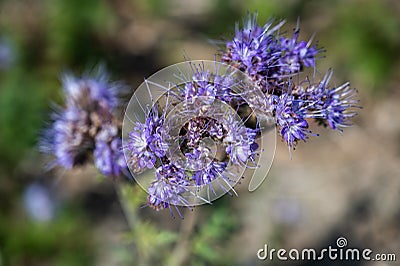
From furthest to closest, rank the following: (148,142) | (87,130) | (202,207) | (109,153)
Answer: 1. (202,207)
2. (87,130)
3. (109,153)
4. (148,142)

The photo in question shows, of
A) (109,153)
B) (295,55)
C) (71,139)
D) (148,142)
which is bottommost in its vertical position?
(148,142)

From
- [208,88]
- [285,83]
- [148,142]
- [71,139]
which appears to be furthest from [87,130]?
[285,83]

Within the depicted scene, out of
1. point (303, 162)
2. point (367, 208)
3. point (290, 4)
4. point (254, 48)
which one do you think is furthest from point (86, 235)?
A: point (290, 4)

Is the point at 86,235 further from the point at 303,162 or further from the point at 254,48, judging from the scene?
the point at 254,48

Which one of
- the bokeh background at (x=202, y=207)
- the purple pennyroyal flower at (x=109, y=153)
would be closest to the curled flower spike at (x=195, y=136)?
the purple pennyroyal flower at (x=109, y=153)

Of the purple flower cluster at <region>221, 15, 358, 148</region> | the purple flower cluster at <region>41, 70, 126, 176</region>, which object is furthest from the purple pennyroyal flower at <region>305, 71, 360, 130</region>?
the purple flower cluster at <region>41, 70, 126, 176</region>

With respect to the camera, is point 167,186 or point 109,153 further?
point 109,153

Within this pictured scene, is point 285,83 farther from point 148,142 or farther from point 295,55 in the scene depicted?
point 148,142

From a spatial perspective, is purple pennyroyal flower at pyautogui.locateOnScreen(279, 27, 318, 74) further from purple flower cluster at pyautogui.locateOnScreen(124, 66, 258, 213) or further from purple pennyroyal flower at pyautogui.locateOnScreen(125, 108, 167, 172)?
purple pennyroyal flower at pyautogui.locateOnScreen(125, 108, 167, 172)
